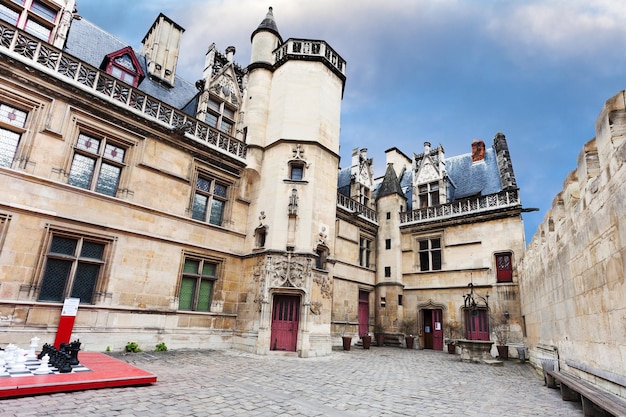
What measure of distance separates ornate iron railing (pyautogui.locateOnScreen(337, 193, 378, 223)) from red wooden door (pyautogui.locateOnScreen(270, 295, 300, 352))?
21.5ft

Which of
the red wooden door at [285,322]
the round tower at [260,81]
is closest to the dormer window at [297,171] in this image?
the round tower at [260,81]

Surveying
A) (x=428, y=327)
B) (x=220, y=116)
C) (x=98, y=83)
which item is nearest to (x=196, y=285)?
(x=220, y=116)

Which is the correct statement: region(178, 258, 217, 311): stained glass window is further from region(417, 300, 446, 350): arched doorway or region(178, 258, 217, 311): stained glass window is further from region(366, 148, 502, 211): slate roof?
region(366, 148, 502, 211): slate roof

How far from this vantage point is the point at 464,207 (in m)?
18.2

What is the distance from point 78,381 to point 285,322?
7508 mm

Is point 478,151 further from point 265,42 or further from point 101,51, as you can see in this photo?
point 101,51

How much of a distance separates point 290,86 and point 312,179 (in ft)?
14.0

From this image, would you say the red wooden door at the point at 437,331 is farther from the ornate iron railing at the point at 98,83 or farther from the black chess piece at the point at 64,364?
the black chess piece at the point at 64,364

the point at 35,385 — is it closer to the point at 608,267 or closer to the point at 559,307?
the point at 608,267

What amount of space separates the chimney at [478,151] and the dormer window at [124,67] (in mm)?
18081

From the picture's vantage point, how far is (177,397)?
16.4 ft

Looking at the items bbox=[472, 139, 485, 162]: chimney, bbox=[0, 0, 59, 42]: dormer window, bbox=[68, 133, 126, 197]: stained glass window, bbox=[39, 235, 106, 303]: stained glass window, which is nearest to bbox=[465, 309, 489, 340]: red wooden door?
bbox=[472, 139, 485, 162]: chimney

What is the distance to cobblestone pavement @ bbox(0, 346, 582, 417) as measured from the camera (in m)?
4.41

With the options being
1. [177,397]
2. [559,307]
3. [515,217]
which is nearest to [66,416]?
[177,397]
